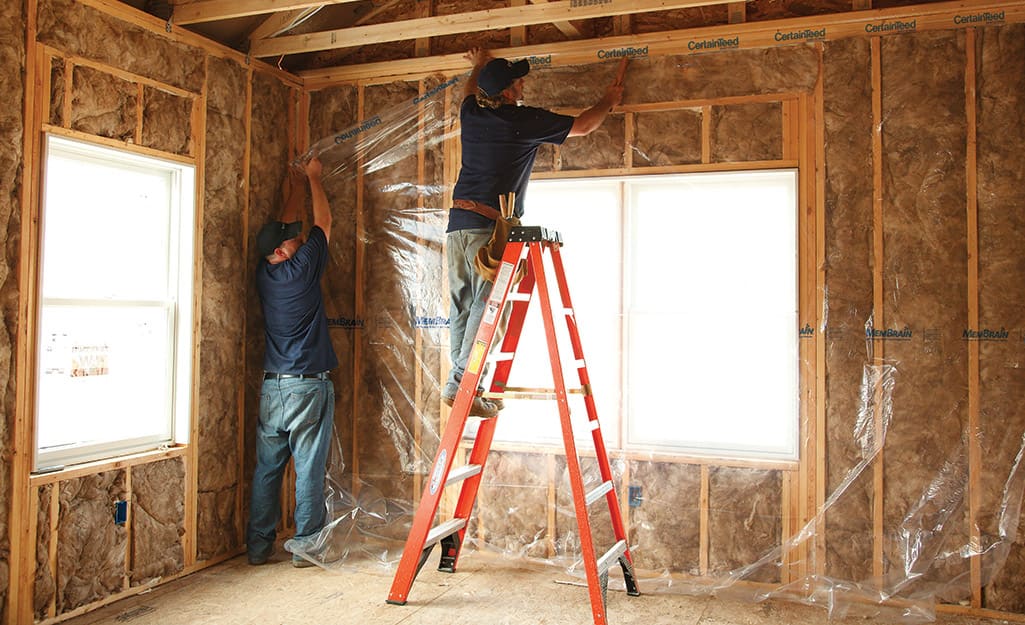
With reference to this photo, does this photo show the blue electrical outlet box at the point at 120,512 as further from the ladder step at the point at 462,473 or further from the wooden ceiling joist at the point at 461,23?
the wooden ceiling joist at the point at 461,23

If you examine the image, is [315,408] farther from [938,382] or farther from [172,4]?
[938,382]

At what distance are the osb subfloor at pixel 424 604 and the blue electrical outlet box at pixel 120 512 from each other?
37cm

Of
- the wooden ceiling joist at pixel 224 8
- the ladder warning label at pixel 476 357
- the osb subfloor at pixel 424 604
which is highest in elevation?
the wooden ceiling joist at pixel 224 8

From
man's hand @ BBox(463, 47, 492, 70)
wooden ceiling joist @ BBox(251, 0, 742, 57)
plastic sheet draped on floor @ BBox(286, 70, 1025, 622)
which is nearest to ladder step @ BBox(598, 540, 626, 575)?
plastic sheet draped on floor @ BBox(286, 70, 1025, 622)

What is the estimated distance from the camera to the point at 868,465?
3629mm

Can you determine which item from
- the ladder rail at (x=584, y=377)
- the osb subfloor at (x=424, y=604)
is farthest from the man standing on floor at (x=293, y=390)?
the ladder rail at (x=584, y=377)

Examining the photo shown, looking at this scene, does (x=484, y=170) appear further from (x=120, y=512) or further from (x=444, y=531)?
(x=120, y=512)

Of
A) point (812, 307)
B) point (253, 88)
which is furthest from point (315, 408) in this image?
point (812, 307)

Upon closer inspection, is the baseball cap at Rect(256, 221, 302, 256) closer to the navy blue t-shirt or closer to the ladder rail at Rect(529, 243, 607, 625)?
the navy blue t-shirt

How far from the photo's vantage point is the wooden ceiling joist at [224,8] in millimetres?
3557

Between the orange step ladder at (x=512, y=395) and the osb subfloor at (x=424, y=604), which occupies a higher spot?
the orange step ladder at (x=512, y=395)

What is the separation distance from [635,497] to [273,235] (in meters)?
2.42

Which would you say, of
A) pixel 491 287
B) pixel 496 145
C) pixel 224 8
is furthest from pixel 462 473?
pixel 224 8

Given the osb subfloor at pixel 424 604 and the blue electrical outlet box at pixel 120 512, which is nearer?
the osb subfloor at pixel 424 604
